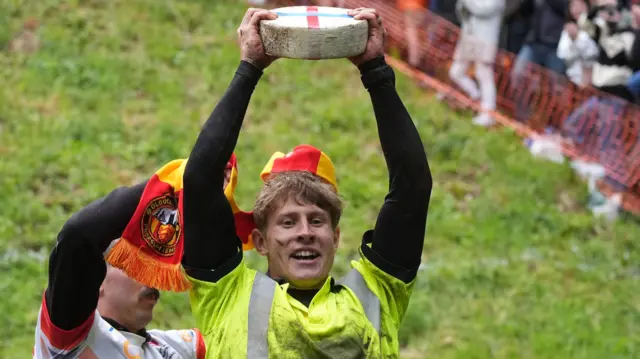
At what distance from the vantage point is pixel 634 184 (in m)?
9.17

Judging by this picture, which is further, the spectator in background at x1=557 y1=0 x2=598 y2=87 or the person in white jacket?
the person in white jacket

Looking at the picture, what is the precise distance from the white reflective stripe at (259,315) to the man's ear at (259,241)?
0.72 ft

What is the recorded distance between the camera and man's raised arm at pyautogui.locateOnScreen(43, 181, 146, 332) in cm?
352

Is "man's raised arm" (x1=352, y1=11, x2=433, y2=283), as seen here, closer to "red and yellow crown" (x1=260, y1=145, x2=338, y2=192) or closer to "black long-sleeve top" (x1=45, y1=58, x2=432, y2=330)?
"black long-sleeve top" (x1=45, y1=58, x2=432, y2=330)

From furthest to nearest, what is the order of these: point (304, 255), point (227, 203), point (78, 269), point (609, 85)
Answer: point (609, 85), point (78, 269), point (304, 255), point (227, 203)

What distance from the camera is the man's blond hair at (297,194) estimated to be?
3.43 metres

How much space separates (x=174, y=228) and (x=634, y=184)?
6236mm

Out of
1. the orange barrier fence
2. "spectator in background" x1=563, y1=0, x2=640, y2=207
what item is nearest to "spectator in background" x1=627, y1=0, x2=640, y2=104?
"spectator in background" x1=563, y1=0, x2=640, y2=207

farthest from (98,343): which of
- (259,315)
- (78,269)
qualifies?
(259,315)

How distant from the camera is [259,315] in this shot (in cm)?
319

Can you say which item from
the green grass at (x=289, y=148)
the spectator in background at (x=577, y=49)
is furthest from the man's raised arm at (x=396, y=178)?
the spectator in background at (x=577, y=49)

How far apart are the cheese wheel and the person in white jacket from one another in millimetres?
7208

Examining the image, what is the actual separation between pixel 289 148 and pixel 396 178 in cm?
619

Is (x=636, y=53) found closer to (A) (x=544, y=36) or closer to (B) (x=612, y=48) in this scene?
(B) (x=612, y=48)
